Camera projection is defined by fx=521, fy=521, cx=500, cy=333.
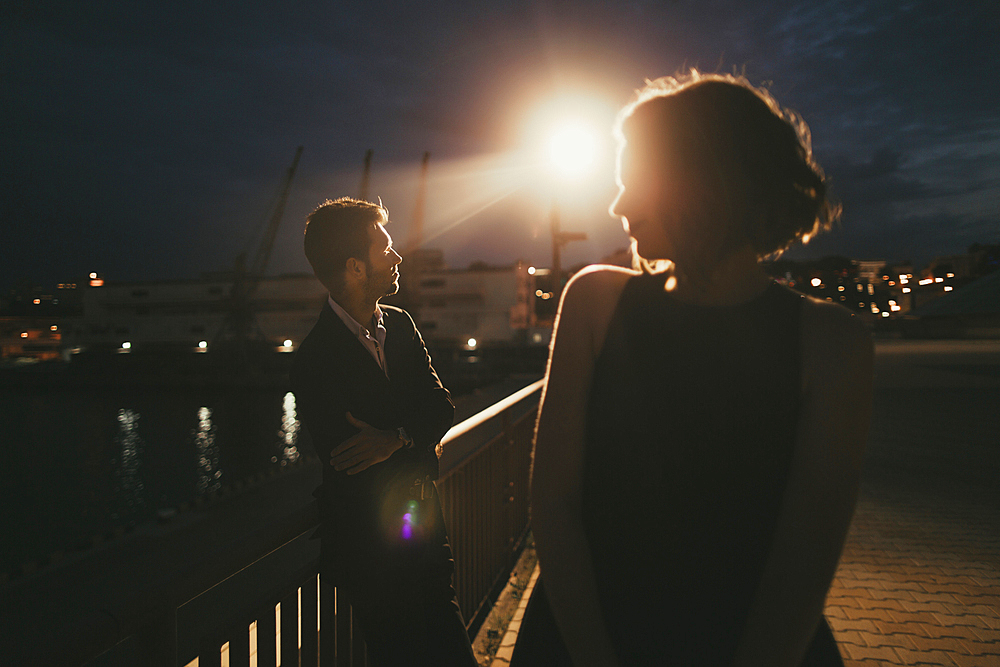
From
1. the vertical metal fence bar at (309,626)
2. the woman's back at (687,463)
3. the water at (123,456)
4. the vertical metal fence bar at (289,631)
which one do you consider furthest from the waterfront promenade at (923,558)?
the water at (123,456)

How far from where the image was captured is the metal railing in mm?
991

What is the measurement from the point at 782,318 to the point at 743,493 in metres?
0.31

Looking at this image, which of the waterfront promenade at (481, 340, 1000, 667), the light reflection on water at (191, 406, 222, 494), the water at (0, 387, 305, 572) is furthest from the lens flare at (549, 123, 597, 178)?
the light reflection on water at (191, 406, 222, 494)

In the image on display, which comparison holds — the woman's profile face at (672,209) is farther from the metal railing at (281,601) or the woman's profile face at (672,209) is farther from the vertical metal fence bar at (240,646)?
the vertical metal fence bar at (240,646)

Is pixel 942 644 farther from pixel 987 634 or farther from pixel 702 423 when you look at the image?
pixel 702 423

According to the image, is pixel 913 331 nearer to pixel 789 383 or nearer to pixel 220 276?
pixel 789 383

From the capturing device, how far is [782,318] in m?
0.90

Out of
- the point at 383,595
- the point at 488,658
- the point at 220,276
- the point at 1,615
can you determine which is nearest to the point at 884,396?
the point at 488,658

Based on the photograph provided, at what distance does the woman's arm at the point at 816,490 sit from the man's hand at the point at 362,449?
3.74 feet

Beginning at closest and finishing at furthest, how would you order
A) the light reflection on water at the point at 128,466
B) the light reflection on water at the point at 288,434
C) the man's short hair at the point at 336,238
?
the man's short hair at the point at 336,238, the light reflection on water at the point at 128,466, the light reflection on water at the point at 288,434

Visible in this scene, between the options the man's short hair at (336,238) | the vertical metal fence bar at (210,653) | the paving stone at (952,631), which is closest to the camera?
the vertical metal fence bar at (210,653)

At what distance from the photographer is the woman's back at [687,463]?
2.89 ft

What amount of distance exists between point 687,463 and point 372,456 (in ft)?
3.54

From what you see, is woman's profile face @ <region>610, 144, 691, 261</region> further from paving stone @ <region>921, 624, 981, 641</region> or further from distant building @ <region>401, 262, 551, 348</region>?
distant building @ <region>401, 262, 551, 348</region>
